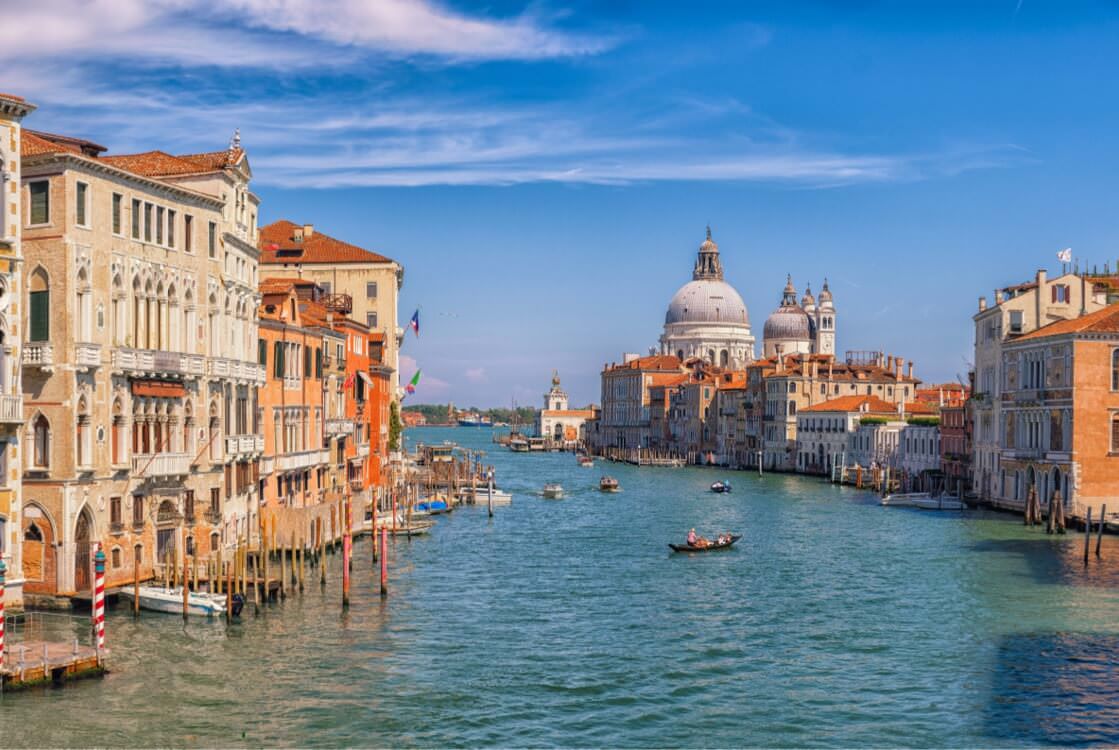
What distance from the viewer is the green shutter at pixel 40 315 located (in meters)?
22.2

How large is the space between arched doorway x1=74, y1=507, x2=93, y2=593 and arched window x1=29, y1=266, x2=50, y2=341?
2.82 m

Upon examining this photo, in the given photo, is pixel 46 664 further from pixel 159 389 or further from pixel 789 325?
pixel 789 325

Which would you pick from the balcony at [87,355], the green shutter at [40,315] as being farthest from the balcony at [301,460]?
the green shutter at [40,315]

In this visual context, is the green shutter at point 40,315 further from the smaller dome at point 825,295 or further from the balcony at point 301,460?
the smaller dome at point 825,295

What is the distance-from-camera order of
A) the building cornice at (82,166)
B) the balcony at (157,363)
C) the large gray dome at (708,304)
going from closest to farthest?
the building cornice at (82,166), the balcony at (157,363), the large gray dome at (708,304)

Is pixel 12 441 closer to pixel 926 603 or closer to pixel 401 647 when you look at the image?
pixel 401 647

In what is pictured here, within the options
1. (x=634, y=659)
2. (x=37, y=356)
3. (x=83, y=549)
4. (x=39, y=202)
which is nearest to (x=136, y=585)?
(x=83, y=549)

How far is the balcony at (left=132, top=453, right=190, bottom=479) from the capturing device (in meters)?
24.2

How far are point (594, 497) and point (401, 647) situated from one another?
40549mm

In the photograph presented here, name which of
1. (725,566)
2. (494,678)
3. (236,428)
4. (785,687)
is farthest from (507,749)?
(725,566)

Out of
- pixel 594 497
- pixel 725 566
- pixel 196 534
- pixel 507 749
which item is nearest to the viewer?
pixel 507 749

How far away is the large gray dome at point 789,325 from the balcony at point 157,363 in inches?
4249

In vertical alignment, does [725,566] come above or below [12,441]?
below

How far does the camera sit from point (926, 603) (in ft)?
90.8
